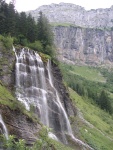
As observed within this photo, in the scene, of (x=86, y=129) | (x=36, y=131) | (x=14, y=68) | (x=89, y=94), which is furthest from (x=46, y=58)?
(x=89, y=94)

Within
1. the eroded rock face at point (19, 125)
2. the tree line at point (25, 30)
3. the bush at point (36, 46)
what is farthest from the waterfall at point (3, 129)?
the tree line at point (25, 30)

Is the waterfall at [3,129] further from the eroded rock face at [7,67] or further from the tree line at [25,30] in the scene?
the tree line at [25,30]

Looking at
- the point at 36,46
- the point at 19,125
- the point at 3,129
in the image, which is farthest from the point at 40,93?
the point at 3,129

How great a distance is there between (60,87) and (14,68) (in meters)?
10.4

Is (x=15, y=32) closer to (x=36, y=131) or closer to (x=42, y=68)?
(x=42, y=68)

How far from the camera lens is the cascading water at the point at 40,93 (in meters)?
42.8

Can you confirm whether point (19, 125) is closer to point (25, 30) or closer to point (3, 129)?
point (3, 129)

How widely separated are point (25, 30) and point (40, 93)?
1848cm

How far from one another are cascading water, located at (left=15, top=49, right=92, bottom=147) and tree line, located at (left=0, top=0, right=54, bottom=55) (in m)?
6.89

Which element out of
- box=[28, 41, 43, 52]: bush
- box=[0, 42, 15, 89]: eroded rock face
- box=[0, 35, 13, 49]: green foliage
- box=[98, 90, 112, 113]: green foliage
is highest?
box=[0, 35, 13, 49]: green foliage

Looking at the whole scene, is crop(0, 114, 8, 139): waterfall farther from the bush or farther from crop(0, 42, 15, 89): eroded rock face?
the bush

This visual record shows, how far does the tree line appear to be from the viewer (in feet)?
181

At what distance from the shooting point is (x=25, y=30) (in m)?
59.2

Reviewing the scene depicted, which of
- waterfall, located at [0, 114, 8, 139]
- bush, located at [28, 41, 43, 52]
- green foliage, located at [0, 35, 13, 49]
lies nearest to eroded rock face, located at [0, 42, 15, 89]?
green foliage, located at [0, 35, 13, 49]
